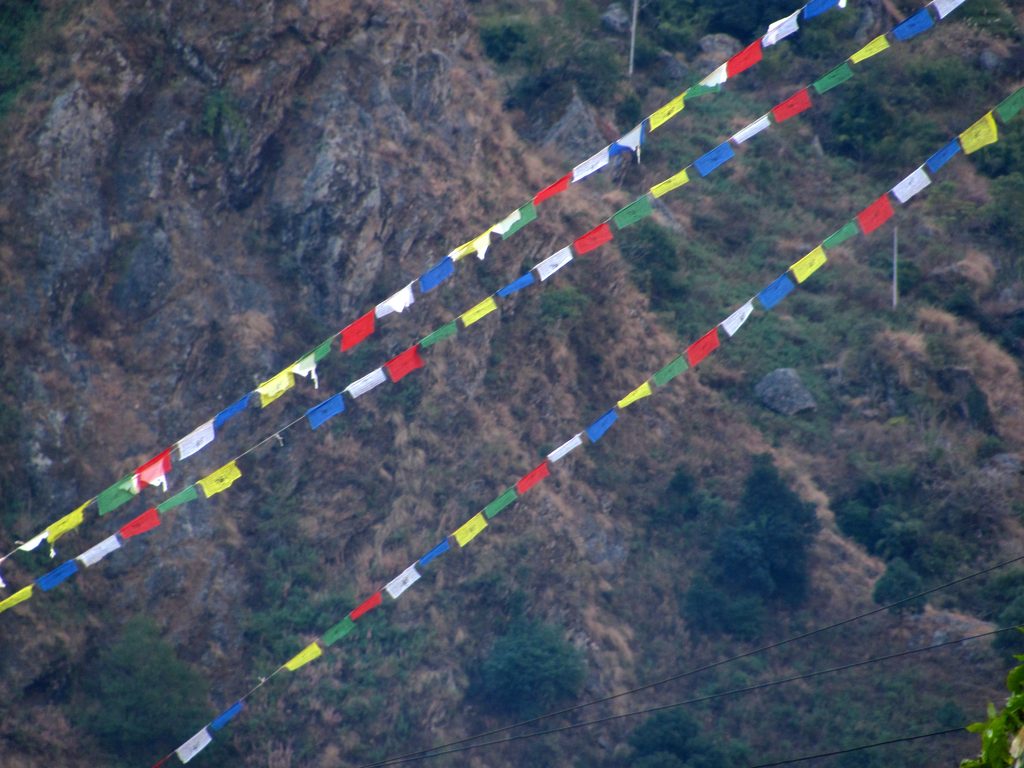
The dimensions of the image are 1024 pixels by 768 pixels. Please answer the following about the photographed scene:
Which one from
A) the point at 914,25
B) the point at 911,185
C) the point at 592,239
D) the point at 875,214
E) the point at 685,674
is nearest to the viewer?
the point at 914,25

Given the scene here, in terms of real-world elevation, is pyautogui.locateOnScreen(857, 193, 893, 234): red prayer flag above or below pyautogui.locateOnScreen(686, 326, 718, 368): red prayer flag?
above

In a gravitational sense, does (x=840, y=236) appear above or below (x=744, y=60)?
below

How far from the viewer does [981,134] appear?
1867cm

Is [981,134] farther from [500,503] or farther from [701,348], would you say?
[500,503]

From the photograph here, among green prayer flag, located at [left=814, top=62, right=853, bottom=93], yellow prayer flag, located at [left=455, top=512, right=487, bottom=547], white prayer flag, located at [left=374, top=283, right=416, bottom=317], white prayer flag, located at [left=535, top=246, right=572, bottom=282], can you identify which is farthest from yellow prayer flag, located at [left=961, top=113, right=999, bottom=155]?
yellow prayer flag, located at [left=455, top=512, right=487, bottom=547]

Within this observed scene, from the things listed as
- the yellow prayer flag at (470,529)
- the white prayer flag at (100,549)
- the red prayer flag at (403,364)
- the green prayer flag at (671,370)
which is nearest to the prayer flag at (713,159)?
the green prayer flag at (671,370)

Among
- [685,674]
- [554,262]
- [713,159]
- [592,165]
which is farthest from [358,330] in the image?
[685,674]

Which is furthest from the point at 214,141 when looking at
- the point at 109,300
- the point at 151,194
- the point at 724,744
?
the point at 724,744

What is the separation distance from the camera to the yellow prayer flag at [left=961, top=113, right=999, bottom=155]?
60.8ft

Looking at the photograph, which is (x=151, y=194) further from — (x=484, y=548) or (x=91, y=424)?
(x=484, y=548)

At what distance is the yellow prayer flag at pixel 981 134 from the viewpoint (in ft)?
60.8

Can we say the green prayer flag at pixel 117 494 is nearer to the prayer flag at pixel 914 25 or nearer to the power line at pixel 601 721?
the power line at pixel 601 721

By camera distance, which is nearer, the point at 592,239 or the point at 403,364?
the point at 403,364

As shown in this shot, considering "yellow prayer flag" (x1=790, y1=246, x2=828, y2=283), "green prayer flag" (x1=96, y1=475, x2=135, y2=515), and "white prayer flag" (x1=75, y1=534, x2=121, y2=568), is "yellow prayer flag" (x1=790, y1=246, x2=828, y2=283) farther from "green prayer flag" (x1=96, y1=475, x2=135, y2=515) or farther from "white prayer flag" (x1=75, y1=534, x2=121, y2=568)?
"white prayer flag" (x1=75, y1=534, x2=121, y2=568)
